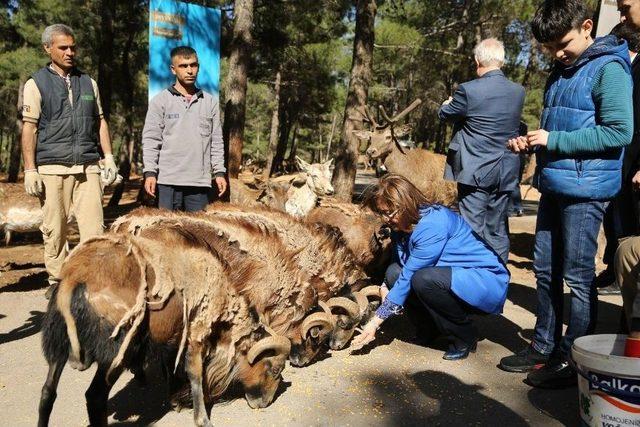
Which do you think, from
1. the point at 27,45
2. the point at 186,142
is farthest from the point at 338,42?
the point at 186,142

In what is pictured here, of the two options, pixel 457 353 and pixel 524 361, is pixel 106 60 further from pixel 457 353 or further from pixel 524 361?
pixel 524 361

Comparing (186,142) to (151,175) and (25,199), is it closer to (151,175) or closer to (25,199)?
(151,175)

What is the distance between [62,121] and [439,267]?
3387 mm

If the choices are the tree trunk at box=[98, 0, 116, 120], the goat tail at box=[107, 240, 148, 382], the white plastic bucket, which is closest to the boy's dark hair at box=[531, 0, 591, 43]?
the white plastic bucket

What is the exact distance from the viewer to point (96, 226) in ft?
15.4

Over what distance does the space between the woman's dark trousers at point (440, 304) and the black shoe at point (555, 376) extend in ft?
1.99

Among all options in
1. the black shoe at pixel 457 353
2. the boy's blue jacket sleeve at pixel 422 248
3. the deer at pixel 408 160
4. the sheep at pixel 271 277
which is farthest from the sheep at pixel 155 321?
the deer at pixel 408 160

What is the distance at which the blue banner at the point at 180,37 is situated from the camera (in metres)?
6.33

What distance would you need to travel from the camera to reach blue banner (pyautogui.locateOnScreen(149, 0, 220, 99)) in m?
6.33

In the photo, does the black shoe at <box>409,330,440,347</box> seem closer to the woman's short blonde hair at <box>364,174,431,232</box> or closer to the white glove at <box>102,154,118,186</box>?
the woman's short blonde hair at <box>364,174,431,232</box>

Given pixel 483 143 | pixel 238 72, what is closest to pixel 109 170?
pixel 483 143

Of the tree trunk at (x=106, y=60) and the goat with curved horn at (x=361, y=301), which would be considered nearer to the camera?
the goat with curved horn at (x=361, y=301)

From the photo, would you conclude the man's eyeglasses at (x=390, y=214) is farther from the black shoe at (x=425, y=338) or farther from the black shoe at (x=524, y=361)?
the black shoe at (x=524, y=361)

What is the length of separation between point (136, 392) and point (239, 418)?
740mm
